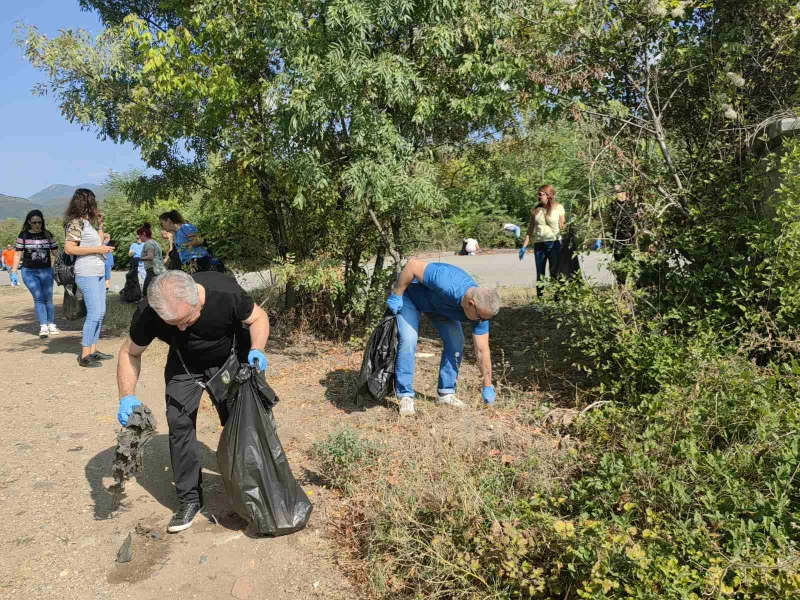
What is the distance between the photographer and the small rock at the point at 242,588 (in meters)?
3.24

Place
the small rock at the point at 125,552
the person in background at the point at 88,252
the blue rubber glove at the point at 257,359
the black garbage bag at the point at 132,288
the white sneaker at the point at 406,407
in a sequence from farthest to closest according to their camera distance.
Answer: the black garbage bag at the point at 132,288, the person in background at the point at 88,252, the white sneaker at the point at 406,407, the blue rubber glove at the point at 257,359, the small rock at the point at 125,552

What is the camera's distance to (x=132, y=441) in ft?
11.8

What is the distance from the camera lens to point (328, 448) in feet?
13.8

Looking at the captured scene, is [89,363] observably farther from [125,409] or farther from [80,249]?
[125,409]

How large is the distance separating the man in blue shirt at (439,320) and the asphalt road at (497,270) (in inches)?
126

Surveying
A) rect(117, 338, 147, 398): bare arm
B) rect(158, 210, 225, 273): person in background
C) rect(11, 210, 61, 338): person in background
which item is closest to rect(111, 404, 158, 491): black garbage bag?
rect(117, 338, 147, 398): bare arm

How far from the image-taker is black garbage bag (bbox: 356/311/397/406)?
16.7 ft

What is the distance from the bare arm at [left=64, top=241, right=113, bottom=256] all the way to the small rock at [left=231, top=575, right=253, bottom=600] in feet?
14.8

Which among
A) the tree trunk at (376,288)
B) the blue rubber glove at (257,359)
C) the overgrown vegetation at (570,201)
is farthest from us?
the tree trunk at (376,288)

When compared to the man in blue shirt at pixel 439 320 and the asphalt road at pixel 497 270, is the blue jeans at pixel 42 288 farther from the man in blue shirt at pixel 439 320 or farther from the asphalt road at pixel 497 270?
the man in blue shirt at pixel 439 320

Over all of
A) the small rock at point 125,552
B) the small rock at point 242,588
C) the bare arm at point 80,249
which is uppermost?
the bare arm at point 80,249

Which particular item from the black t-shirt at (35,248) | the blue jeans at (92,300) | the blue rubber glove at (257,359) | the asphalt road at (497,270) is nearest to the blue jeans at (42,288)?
the black t-shirt at (35,248)

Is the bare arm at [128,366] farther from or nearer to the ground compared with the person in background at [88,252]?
nearer to the ground

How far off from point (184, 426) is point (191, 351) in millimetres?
447
